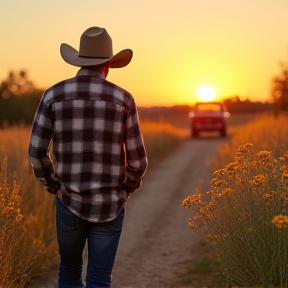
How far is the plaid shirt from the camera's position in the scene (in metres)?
4.20

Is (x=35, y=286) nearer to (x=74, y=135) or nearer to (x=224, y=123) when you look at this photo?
(x=74, y=135)

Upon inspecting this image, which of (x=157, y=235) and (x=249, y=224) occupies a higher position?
(x=249, y=224)

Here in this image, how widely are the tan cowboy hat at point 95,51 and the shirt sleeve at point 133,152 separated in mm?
350

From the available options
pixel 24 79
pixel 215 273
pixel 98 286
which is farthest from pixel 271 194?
pixel 24 79

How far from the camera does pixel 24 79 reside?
5378cm

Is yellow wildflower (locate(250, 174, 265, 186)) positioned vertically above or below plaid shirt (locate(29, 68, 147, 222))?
below

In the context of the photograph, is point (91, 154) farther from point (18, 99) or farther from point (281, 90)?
point (18, 99)

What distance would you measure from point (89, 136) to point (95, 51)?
54 cm

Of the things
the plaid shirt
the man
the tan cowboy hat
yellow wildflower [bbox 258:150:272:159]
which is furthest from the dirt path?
the tan cowboy hat

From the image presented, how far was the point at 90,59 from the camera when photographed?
4355 mm

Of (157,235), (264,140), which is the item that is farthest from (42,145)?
(264,140)

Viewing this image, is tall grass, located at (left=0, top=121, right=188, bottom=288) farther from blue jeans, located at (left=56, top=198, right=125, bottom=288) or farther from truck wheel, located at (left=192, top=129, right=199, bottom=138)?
truck wheel, located at (left=192, top=129, right=199, bottom=138)

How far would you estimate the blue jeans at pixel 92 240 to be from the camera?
4.27 m

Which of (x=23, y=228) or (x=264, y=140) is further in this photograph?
(x=264, y=140)
